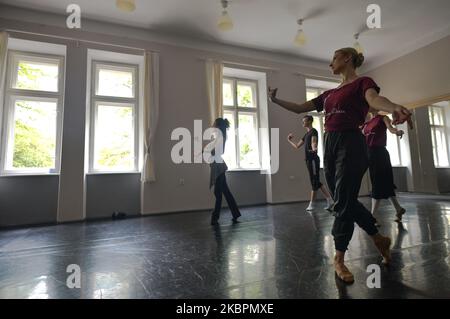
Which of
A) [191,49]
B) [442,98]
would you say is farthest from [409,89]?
[191,49]

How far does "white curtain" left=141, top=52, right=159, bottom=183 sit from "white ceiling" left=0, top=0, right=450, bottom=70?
0.69 meters

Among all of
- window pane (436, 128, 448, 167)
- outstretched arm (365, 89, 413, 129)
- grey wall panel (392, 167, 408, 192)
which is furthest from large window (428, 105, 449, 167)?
outstretched arm (365, 89, 413, 129)

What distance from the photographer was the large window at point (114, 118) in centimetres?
433

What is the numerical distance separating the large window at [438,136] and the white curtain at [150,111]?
19.5 feet

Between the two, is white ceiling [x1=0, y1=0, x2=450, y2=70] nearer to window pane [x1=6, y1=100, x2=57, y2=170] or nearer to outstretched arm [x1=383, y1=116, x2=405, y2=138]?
window pane [x1=6, y1=100, x2=57, y2=170]

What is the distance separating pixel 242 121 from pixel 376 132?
10.3 feet

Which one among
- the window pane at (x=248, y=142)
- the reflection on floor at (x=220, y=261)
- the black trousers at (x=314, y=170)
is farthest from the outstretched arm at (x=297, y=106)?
the window pane at (x=248, y=142)

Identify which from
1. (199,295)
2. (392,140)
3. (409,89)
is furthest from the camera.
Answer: (392,140)

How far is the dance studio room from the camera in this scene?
1438mm

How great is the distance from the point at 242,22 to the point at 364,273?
435cm

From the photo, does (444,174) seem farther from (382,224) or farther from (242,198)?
(242,198)

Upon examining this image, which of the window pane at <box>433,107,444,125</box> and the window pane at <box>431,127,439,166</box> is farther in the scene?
the window pane at <box>431,127,439,166</box>

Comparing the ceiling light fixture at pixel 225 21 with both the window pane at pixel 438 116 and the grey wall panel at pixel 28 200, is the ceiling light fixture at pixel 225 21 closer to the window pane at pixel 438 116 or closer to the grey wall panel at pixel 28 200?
the grey wall panel at pixel 28 200

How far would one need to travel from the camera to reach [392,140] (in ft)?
20.5
